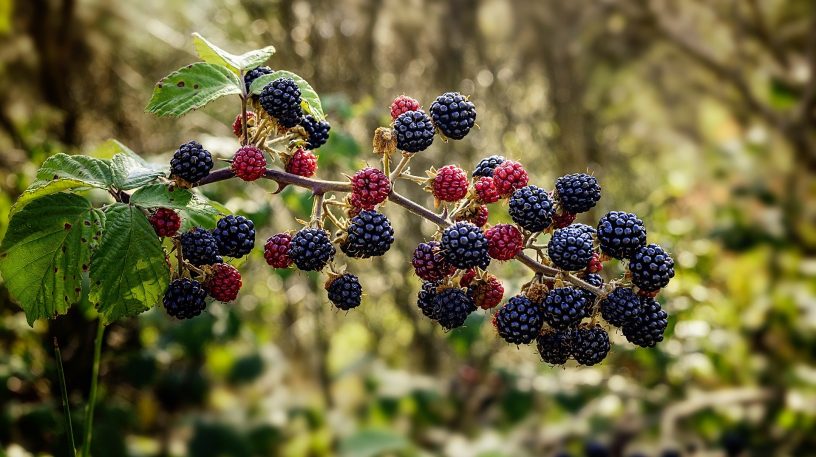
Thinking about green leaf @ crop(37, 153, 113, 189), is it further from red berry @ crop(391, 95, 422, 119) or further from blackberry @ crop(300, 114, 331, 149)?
red berry @ crop(391, 95, 422, 119)

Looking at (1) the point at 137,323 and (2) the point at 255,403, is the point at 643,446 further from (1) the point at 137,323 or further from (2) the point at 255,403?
(1) the point at 137,323

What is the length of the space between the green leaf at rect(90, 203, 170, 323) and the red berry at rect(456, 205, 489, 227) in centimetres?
49

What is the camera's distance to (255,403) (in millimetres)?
3924

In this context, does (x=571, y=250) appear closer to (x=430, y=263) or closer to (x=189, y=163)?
(x=430, y=263)

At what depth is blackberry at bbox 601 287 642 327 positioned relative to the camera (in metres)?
1.02

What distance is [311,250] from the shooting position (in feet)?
3.38

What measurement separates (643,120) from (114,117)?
4298 mm

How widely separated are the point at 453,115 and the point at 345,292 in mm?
356

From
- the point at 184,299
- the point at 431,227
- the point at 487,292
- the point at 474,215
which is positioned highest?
the point at 431,227

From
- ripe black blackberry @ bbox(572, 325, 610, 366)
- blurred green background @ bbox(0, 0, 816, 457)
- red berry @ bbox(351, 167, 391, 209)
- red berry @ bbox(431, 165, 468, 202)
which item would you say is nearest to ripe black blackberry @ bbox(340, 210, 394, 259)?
red berry @ bbox(351, 167, 391, 209)

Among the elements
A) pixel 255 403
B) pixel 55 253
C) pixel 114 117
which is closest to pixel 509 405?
pixel 255 403

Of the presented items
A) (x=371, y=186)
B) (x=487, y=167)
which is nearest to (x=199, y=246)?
(x=371, y=186)

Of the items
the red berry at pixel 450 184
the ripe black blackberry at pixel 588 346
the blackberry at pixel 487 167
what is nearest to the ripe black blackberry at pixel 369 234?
the red berry at pixel 450 184

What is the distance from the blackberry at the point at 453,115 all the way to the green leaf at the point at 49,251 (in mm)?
568
